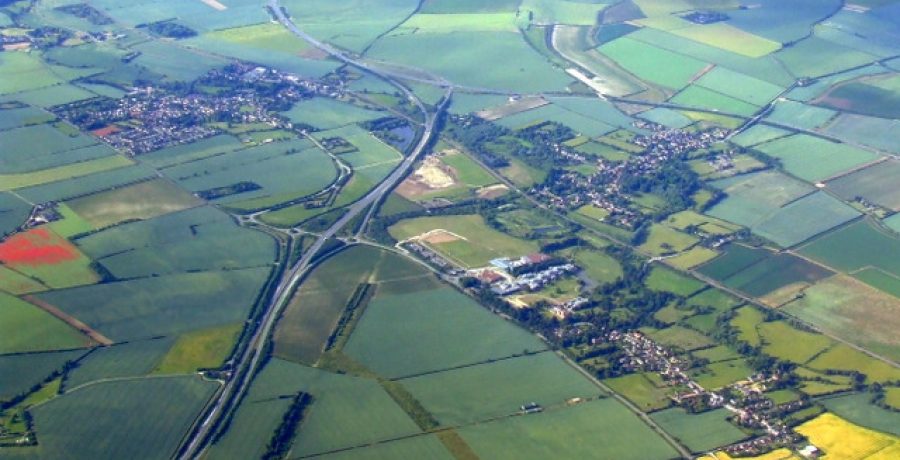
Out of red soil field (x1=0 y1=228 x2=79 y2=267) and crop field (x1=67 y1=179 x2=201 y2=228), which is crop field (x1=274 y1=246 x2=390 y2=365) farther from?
red soil field (x1=0 y1=228 x2=79 y2=267)

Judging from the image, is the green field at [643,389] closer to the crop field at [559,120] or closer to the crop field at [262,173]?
the crop field at [262,173]

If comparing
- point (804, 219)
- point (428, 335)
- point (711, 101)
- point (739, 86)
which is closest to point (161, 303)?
point (428, 335)

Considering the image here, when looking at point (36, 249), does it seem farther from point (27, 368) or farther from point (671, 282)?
point (671, 282)

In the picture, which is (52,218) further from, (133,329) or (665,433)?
(665,433)

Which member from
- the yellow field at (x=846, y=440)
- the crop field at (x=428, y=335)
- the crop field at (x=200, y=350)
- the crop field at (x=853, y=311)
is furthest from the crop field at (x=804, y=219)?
the crop field at (x=200, y=350)

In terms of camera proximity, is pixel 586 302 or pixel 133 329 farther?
pixel 586 302

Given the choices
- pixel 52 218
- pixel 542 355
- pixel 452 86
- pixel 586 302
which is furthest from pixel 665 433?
pixel 452 86
